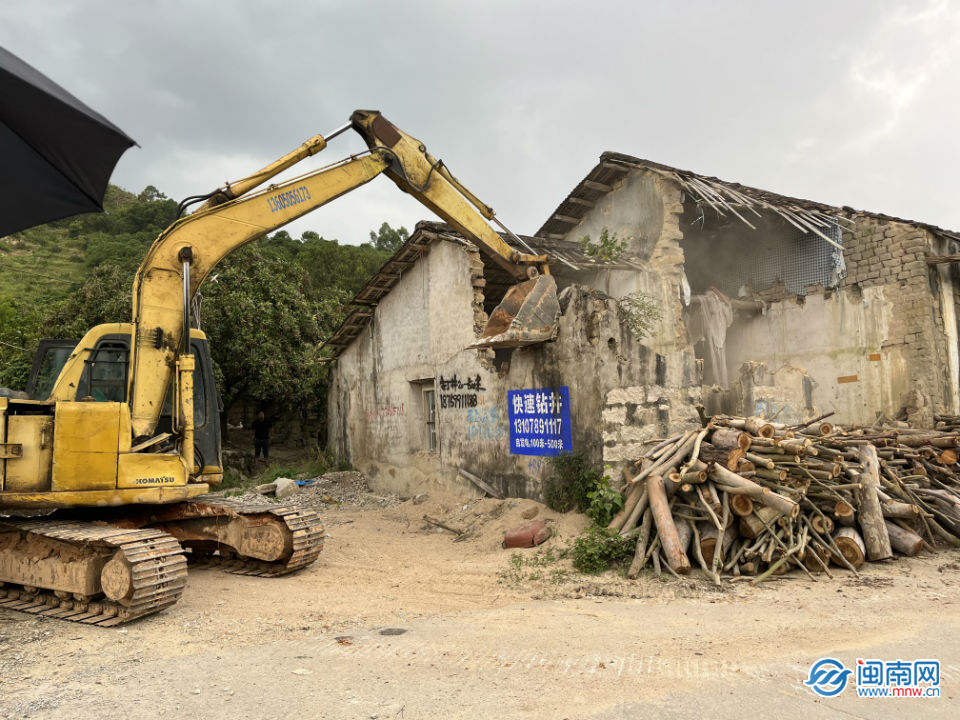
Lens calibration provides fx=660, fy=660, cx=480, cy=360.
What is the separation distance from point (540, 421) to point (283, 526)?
365cm

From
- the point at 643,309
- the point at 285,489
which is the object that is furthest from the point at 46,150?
the point at 285,489

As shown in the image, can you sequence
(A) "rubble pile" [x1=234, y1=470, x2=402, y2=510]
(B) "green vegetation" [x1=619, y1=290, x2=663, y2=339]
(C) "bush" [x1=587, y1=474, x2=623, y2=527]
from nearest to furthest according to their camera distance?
(C) "bush" [x1=587, y1=474, x2=623, y2=527] < (B) "green vegetation" [x1=619, y1=290, x2=663, y2=339] < (A) "rubble pile" [x1=234, y1=470, x2=402, y2=510]

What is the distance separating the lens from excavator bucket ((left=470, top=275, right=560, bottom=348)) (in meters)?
8.44

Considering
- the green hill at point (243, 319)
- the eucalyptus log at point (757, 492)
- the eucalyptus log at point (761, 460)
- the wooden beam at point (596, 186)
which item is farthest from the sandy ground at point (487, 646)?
the green hill at point (243, 319)

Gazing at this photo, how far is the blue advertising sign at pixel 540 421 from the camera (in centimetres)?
854

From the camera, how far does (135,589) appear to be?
5.27 m

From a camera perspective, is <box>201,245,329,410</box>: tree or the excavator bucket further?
<box>201,245,329,410</box>: tree

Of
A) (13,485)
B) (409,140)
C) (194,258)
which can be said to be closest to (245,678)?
(13,485)

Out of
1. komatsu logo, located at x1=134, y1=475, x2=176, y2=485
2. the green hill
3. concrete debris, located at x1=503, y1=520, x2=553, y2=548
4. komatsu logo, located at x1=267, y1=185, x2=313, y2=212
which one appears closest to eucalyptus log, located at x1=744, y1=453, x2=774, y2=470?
concrete debris, located at x1=503, y1=520, x2=553, y2=548

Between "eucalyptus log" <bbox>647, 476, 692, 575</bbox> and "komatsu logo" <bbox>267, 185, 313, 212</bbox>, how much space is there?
188 inches

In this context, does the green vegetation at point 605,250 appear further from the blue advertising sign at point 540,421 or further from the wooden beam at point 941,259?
the wooden beam at point 941,259

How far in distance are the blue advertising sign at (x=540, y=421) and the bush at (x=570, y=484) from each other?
0.23m

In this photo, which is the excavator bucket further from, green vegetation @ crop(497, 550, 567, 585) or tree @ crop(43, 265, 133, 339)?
tree @ crop(43, 265, 133, 339)

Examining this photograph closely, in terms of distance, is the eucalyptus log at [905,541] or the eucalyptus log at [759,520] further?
the eucalyptus log at [905,541]
